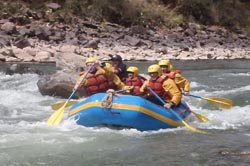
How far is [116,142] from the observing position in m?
7.62

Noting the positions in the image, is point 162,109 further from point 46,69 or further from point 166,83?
point 46,69

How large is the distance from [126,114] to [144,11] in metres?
25.2

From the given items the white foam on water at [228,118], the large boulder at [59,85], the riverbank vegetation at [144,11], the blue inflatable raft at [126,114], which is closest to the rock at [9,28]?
the riverbank vegetation at [144,11]

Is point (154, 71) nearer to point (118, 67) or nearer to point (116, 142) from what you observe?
point (118, 67)

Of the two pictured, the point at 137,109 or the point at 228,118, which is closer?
the point at 137,109

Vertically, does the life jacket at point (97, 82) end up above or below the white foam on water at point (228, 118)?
above

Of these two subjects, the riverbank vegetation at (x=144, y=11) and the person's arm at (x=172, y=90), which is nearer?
the person's arm at (x=172, y=90)

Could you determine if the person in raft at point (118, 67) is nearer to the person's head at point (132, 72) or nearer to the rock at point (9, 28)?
the person's head at point (132, 72)

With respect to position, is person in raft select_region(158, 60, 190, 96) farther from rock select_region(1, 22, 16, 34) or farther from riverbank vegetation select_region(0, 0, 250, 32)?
riverbank vegetation select_region(0, 0, 250, 32)

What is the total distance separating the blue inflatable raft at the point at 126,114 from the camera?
8.25m

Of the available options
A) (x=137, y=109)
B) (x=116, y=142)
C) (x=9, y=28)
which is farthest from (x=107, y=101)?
(x=9, y=28)

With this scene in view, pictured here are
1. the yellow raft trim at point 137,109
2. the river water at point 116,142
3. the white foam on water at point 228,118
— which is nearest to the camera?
the river water at point 116,142

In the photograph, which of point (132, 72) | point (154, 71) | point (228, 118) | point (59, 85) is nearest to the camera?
point (154, 71)

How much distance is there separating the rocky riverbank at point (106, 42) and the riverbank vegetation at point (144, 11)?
71 cm
